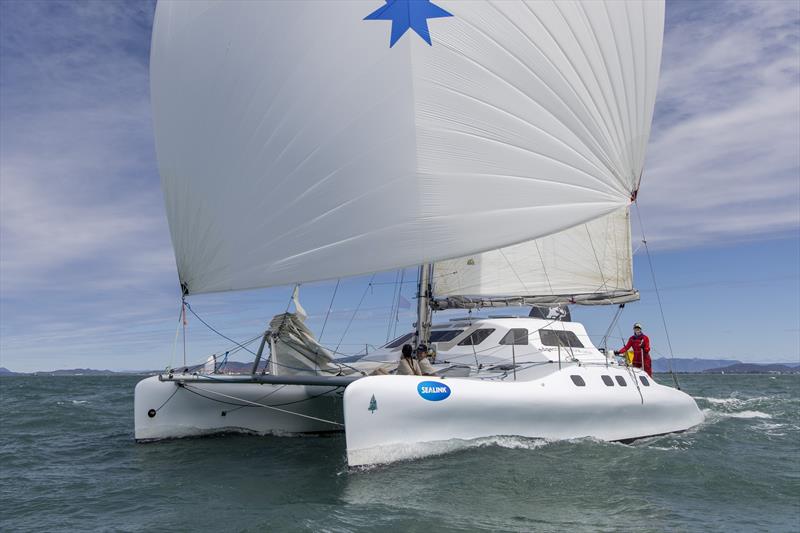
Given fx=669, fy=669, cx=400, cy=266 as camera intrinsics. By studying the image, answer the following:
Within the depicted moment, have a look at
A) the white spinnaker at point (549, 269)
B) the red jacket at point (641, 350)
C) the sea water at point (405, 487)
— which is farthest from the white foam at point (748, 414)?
the white spinnaker at point (549, 269)

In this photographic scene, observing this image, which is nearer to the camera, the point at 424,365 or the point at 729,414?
the point at 424,365

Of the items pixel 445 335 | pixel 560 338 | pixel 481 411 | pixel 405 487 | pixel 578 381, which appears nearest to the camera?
pixel 405 487

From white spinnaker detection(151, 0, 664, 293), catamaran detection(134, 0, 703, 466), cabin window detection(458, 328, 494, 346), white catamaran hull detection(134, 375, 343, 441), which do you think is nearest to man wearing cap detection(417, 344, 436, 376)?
catamaran detection(134, 0, 703, 466)

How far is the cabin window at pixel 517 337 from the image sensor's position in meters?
12.5

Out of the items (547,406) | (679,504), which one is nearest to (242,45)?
(547,406)

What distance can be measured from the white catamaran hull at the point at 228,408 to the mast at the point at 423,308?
1.81 meters

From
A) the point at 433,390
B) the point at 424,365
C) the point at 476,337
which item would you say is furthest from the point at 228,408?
the point at 433,390

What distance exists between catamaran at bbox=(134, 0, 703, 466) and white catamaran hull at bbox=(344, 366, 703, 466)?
0.03 m

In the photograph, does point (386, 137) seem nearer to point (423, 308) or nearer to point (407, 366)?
point (407, 366)

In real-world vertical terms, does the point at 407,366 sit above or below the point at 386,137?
below

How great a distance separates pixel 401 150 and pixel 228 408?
6.61m

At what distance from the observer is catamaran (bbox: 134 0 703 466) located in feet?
26.5

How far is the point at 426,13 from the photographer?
831 cm

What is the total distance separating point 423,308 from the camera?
1228cm
